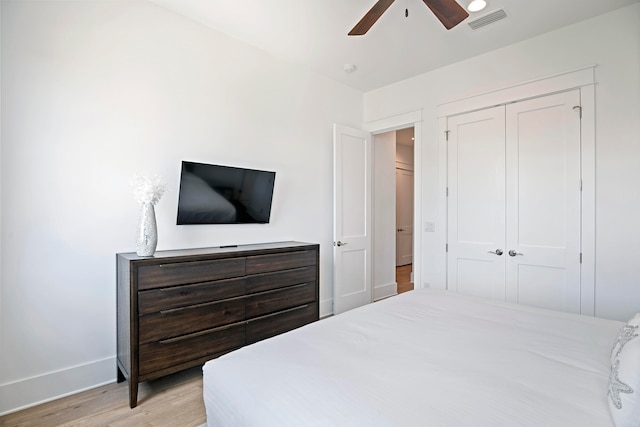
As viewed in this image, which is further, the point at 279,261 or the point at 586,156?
the point at 279,261

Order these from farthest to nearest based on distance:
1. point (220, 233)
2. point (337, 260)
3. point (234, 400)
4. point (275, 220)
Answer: point (337, 260) < point (275, 220) < point (220, 233) < point (234, 400)

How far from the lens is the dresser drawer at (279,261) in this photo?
109 inches

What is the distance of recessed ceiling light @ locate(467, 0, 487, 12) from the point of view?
2495 mm

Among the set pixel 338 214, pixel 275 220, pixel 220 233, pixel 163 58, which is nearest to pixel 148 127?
pixel 163 58

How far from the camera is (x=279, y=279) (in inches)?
116

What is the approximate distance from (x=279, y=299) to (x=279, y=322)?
0.21 m

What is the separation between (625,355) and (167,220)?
2858mm

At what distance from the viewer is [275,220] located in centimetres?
352

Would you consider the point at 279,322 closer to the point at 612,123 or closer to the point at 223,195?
the point at 223,195

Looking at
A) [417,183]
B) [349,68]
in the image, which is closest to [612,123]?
[417,183]

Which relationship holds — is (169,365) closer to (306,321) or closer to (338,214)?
(306,321)

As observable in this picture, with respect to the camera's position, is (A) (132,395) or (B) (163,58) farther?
(B) (163,58)

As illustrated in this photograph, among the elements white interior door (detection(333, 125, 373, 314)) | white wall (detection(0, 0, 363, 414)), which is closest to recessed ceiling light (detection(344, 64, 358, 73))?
white interior door (detection(333, 125, 373, 314))

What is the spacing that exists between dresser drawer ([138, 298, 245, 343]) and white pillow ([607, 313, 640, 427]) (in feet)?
7.43
